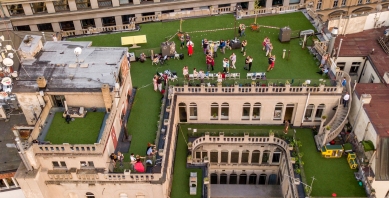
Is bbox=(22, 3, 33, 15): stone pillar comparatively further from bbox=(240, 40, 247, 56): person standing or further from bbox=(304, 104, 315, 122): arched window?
bbox=(304, 104, 315, 122): arched window

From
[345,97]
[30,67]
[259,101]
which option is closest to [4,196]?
[30,67]

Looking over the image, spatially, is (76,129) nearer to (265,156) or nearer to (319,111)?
(265,156)

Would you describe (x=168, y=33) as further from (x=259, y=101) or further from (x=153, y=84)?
(x=259, y=101)

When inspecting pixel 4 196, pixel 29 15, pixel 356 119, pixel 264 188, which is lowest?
pixel 4 196

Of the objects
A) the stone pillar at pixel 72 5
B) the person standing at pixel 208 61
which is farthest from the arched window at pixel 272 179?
the stone pillar at pixel 72 5

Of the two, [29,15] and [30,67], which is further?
[29,15]

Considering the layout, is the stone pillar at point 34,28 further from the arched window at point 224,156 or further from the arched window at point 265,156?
the arched window at point 265,156
